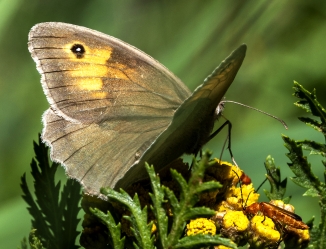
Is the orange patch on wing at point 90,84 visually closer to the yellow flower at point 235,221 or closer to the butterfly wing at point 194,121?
the butterfly wing at point 194,121

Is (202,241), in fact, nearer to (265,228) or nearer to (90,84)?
(265,228)

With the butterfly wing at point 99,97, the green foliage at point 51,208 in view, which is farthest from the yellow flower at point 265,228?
the green foliage at point 51,208

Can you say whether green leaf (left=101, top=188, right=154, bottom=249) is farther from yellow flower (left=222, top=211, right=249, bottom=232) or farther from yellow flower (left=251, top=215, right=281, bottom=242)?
yellow flower (left=251, top=215, right=281, bottom=242)

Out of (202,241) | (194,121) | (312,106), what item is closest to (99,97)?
(194,121)

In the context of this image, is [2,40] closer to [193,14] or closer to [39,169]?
[193,14]

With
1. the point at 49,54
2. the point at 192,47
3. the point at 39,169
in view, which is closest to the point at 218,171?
the point at 39,169

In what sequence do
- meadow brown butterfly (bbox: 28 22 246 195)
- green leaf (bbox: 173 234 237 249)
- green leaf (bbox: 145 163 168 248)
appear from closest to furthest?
green leaf (bbox: 173 234 237 249) < green leaf (bbox: 145 163 168 248) < meadow brown butterfly (bbox: 28 22 246 195)

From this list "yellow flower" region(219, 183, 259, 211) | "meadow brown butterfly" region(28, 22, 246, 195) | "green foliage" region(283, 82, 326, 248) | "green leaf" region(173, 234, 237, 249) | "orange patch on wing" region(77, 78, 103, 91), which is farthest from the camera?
"orange patch on wing" region(77, 78, 103, 91)

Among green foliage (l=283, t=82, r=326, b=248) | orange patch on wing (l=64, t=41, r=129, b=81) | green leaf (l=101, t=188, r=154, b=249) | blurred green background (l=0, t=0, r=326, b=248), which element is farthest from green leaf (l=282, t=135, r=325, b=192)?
blurred green background (l=0, t=0, r=326, b=248)
